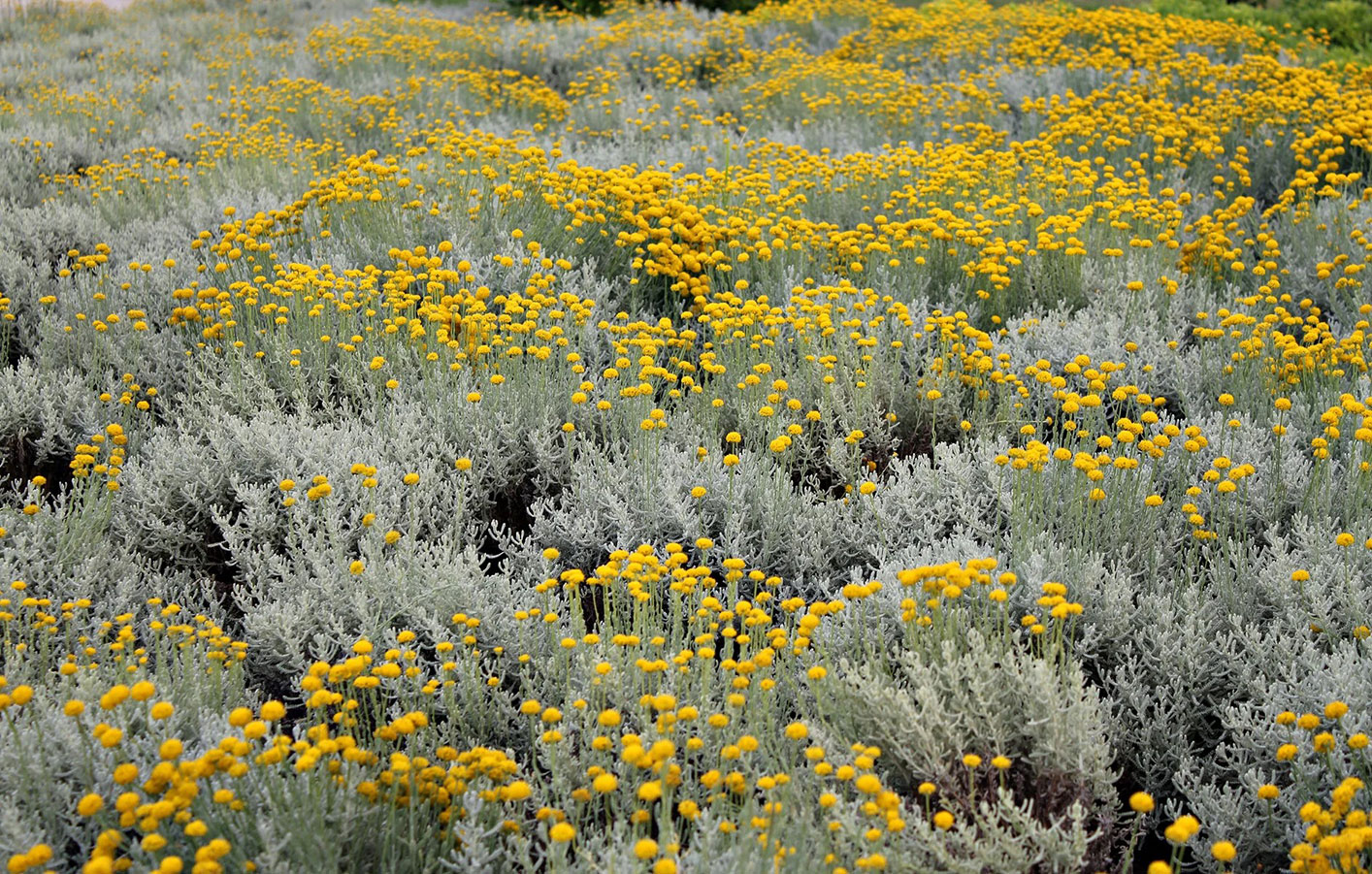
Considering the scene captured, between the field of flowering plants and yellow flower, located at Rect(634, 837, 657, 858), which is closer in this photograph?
yellow flower, located at Rect(634, 837, 657, 858)

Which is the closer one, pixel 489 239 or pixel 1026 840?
pixel 1026 840

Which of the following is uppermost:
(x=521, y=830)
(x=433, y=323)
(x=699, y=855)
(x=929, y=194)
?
(x=929, y=194)

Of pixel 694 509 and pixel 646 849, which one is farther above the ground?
pixel 646 849

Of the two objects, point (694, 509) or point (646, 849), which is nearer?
point (646, 849)

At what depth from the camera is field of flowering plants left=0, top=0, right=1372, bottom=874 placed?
83.8 inches

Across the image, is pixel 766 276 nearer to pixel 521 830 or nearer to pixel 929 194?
pixel 929 194

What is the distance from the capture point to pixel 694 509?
337cm

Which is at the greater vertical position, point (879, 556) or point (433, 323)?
point (433, 323)

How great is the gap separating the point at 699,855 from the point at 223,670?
1.42 m

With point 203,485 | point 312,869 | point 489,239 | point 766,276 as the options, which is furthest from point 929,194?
point 312,869

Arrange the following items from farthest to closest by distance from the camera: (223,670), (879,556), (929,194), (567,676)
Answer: (929,194) < (879,556) < (223,670) < (567,676)

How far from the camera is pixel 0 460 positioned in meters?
3.85

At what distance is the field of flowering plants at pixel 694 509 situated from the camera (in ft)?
6.98

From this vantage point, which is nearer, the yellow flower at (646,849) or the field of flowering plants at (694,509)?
the yellow flower at (646,849)
